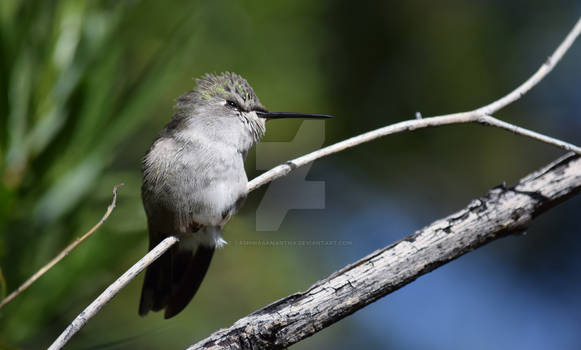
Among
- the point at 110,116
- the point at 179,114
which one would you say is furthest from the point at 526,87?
the point at 110,116

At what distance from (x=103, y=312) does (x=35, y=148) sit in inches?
46.9

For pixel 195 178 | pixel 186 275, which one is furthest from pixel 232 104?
pixel 186 275

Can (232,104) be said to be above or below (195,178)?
above

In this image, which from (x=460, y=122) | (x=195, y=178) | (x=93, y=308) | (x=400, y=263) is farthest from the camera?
(x=195, y=178)

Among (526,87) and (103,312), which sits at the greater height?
(103,312)

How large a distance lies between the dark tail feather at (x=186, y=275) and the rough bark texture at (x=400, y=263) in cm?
122

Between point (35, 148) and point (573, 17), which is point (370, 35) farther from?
point (35, 148)

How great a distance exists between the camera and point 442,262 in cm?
194

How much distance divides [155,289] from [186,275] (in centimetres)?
17

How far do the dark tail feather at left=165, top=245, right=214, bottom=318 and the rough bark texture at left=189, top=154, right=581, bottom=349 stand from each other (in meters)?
1.22

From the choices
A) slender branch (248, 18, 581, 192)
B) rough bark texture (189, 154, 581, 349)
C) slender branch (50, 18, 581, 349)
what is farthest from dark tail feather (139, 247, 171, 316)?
rough bark texture (189, 154, 581, 349)

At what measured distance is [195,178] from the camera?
2.54m

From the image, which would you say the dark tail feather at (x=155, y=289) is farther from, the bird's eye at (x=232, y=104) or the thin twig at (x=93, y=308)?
the thin twig at (x=93, y=308)

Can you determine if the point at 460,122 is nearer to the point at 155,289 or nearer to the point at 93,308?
the point at 93,308
